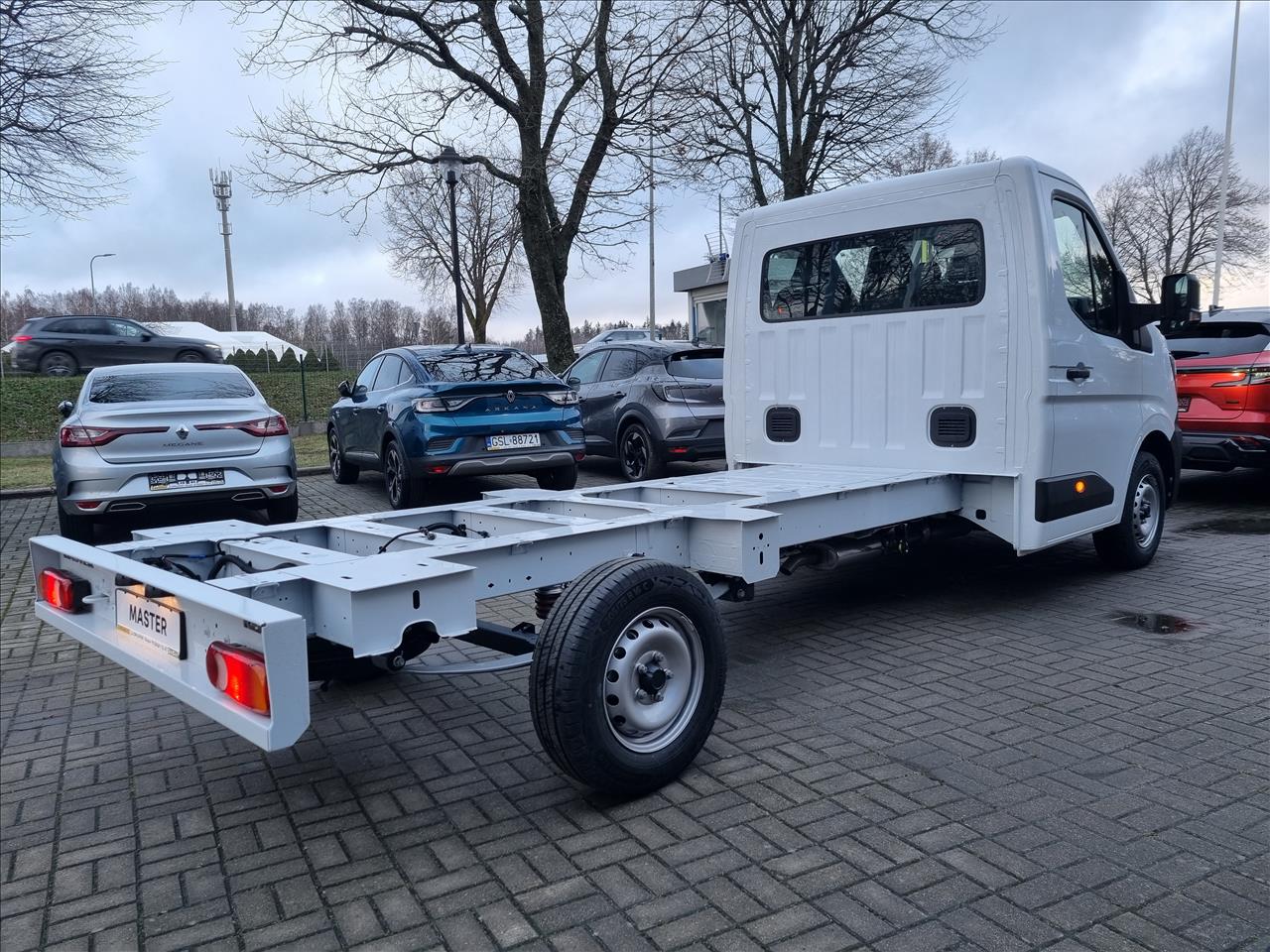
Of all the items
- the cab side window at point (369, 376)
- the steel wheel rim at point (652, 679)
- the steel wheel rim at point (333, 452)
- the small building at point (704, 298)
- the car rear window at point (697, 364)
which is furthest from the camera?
the small building at point (704, 298)

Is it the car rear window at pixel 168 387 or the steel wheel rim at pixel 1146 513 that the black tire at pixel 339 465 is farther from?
the steel wheel rim at pixel 1146 513

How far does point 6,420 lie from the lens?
20297 mm

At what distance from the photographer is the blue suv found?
29.8ft

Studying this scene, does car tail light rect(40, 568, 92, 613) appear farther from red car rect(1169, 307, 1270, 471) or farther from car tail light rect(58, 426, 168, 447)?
red car rect(1169, 307, 1270, 471)

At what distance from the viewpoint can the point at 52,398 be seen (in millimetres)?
21219

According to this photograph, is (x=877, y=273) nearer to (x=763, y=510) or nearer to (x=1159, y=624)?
(x=763, y=510)

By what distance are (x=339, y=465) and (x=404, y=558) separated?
9631mm

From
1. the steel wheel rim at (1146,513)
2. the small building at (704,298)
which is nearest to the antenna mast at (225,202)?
the small building at (704,298)

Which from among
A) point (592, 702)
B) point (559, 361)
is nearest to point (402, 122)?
point (559, 361)

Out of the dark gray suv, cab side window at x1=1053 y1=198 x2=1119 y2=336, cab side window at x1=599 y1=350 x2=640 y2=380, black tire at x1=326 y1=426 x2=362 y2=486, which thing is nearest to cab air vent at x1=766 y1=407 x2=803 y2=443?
cab side window at x1=1053 y1=198 x2=1119 y2=336

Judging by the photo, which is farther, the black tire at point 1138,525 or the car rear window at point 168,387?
the car rear window at point 168,387

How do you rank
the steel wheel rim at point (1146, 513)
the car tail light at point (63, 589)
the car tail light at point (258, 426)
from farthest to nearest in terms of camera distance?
the car tail light at point (258, 426) → the steel wheel rim at point (1146, 513) → the car tail light at point (63, 589)

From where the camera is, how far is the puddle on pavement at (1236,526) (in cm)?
823

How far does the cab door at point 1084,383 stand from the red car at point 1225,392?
3160 mm
